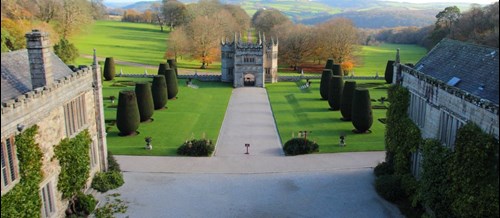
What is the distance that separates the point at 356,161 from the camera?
2814cm

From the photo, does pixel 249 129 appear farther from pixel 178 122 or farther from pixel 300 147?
pixel 300 147

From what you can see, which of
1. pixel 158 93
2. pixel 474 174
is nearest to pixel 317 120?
pixel 158 93

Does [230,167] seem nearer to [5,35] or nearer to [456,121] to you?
[456,121]

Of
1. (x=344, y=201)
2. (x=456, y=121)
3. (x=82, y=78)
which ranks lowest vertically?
(x=344, y=201)

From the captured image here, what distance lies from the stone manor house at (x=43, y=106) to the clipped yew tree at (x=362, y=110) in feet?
68.3

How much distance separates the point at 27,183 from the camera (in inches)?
631

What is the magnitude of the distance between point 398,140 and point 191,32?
59126 mm

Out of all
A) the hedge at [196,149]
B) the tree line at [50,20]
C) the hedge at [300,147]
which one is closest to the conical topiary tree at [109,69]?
the tree line at [50,20]

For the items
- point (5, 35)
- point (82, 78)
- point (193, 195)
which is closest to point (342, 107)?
point (193, 195)

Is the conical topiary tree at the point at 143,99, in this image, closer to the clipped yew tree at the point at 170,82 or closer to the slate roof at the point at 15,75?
the clipped yew tree at the point at 170,82

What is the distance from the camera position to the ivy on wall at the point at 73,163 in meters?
19.2

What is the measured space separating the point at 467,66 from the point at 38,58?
18.8 metres

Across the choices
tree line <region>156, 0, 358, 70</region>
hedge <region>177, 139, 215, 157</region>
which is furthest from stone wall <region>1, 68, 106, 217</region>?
tree line <region>156, 0, 358, 70</region>

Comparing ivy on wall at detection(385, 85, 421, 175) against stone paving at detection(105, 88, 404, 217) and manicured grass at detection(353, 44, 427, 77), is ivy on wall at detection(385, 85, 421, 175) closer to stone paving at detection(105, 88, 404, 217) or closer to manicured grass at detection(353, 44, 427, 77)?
stone paving at detection(105, 88, 404, 217)
